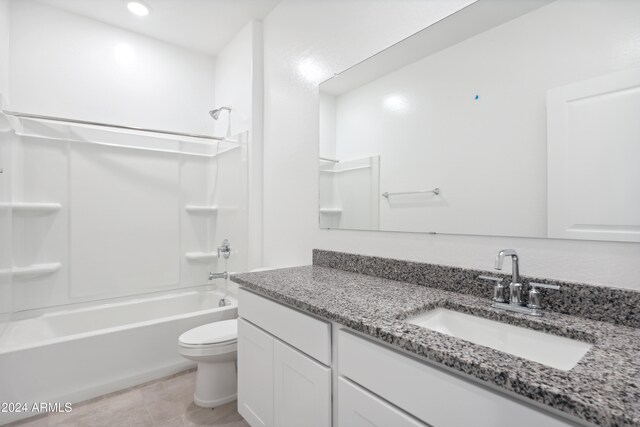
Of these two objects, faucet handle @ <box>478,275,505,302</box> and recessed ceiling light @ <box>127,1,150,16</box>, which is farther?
recessed ceiling light @ <box>127,1,150,16</box>

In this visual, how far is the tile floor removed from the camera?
5.59 feet

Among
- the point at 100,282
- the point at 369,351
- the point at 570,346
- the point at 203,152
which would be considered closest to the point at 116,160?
the point at 203,152

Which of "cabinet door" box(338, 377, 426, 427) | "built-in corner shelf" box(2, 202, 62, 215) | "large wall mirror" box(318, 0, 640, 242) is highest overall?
"large wall mirror" box(318, 0, 640, 242)

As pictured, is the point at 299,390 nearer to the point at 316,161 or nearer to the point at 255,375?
the point at 255,375

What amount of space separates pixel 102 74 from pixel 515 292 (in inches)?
130

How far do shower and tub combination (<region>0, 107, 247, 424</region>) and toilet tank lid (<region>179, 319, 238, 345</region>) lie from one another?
1.16 feet

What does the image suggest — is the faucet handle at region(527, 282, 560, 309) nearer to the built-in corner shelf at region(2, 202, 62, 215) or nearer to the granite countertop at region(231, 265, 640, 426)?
the granite countertop at region(231, 265, 640, 426)

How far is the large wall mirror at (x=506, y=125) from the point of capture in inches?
36.5

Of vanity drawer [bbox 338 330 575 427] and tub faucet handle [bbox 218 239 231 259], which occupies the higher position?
tub faucet handle [bbox 218 239 231 259]

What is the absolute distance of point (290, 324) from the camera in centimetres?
123

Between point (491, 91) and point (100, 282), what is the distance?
3.05m

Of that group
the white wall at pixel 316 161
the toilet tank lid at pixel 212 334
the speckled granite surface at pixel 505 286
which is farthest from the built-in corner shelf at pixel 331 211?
the toilet tank lid at pixel 212 334

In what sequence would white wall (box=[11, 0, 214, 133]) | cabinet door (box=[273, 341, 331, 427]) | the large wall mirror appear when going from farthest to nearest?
white wall (box=[11, 0, 214, 133]) < cabinet door (box=[273, 341, 331, 427]) < the large wall mirror

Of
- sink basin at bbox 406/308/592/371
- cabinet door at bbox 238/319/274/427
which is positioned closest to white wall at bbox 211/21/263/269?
cabinet door at bbox 238/319/274/427
